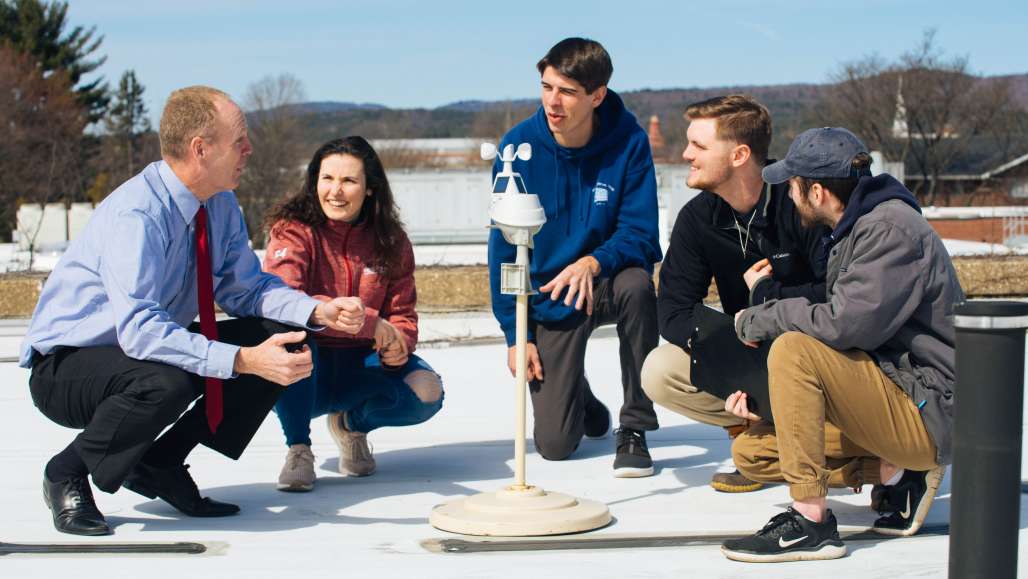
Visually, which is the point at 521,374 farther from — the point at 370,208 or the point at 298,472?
the point at 370,208

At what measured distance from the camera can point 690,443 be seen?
543cm

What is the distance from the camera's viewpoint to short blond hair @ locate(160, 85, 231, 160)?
3926 millimetres

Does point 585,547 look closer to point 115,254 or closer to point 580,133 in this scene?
point 115,254

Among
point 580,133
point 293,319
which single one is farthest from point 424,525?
point 580,133

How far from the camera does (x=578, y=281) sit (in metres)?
4.77

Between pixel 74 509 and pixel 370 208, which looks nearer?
pixel 74 509

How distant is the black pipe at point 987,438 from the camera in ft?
8.84

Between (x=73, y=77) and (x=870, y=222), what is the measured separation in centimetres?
6642

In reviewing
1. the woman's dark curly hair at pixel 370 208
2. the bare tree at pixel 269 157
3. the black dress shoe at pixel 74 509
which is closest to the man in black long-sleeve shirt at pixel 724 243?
the woman's dark curly hair at pixel 370 208

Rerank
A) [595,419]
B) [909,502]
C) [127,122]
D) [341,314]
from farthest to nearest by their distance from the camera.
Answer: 1. [127,122]
2. [595,419]
3. [341,314]
4. [909,502]

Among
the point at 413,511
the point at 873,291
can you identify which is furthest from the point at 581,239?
the point at 873,291

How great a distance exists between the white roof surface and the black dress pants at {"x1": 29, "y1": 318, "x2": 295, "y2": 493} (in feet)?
0.88

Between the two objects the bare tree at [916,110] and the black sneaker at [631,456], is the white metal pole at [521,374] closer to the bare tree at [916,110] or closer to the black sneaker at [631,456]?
the black sneaker at [631,456]

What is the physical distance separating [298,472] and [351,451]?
0.36m
